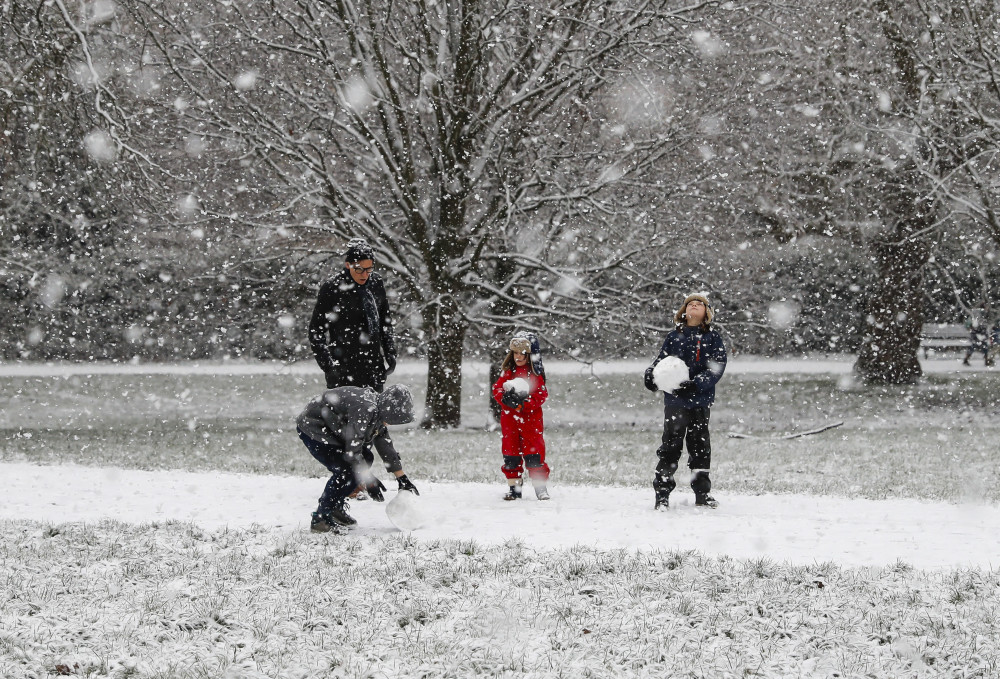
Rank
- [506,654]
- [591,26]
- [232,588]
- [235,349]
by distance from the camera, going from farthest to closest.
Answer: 1. [235,349]
2. [591,26]
3. [232,588]
4. [506,654]

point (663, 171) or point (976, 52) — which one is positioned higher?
point (976, 52)

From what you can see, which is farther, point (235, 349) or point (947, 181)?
point (235, 349)

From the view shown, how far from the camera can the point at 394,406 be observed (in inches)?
253

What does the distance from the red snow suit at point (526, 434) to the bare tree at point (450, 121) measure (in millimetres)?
5266

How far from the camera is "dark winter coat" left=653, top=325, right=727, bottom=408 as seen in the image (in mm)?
7340

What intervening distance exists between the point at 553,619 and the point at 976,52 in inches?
538

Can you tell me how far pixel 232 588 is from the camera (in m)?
4.83

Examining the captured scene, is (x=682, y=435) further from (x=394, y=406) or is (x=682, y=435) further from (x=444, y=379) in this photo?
(x=444, y=379)

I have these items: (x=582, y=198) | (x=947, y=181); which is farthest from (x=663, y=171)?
(x=947, y=181)

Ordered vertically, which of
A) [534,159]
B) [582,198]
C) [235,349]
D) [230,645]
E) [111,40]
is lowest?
[230,645]

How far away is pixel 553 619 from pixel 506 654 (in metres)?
0.43

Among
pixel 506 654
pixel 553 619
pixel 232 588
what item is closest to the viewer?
pixel 506 654

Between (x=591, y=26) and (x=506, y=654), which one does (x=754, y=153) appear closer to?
(x=591, y=26)

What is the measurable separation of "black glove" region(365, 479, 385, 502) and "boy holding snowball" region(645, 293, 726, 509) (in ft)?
6.51
